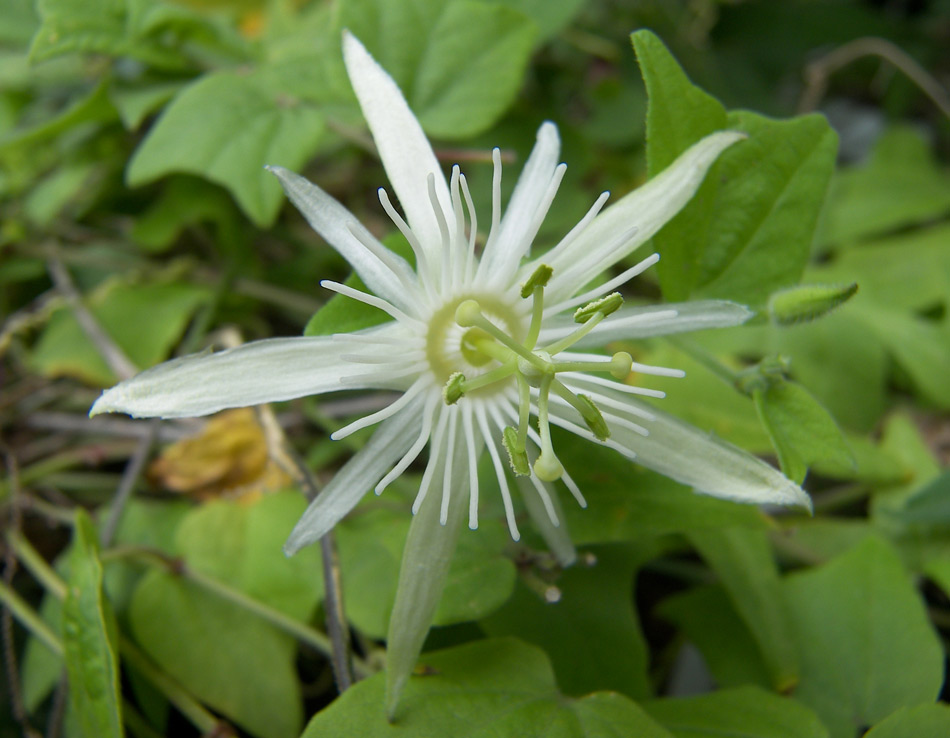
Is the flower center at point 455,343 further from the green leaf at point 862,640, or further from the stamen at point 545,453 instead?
the green leaf at point 862,640

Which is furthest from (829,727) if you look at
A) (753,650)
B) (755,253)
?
(755,253)

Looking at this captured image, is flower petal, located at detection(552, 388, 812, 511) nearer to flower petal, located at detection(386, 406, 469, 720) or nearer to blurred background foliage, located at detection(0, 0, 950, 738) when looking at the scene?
blurred background foliage, located at detection(0, 0, 950, 738)

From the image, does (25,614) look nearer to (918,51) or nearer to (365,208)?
(365,208)

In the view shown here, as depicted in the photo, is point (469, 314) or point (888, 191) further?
point (888, 191)

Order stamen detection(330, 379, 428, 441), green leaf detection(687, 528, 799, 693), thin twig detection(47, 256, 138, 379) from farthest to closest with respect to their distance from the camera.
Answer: thin twig detection(47, 256, 138, 379)
green leaf detection(687, 528, 799, 693)
stamen detection(330, 379, 428, 441)

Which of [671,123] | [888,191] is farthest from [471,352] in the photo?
[888,191]

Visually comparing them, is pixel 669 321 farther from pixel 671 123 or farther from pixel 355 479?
pixel 355 479

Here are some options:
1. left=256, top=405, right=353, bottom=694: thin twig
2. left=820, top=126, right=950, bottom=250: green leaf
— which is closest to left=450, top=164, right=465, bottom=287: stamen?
left=256, top=405, right=353, bottom=694: thin twig
